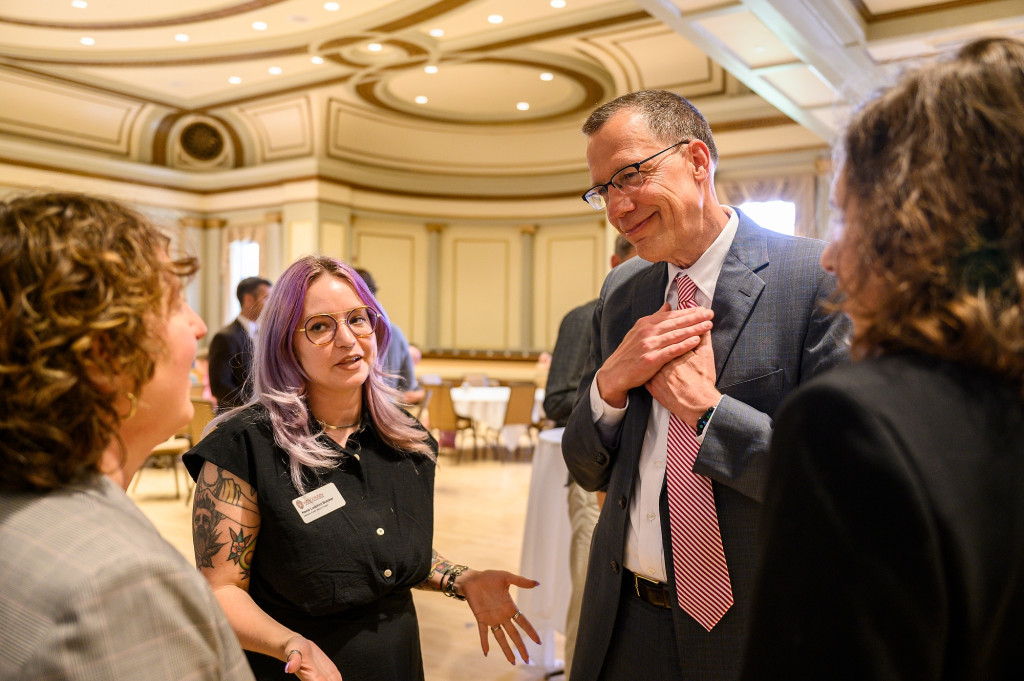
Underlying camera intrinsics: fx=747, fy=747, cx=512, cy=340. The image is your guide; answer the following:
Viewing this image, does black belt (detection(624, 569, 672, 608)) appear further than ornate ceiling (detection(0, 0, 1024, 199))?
No

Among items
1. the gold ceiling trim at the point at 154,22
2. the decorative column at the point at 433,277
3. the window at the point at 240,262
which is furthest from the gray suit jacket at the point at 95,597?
the decorative column at the point at 433,277

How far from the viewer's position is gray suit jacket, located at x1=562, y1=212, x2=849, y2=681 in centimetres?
127

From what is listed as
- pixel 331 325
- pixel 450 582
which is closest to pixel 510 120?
pixel 331 325

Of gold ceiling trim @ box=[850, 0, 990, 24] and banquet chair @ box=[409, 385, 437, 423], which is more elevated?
gold ceiling trim @ box=[850, 0, 990, 24]

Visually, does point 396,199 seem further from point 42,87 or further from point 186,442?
point 186,442

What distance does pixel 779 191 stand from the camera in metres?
8.66

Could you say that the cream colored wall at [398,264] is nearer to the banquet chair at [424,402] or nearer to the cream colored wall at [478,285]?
the cream colored wall at [478,285]

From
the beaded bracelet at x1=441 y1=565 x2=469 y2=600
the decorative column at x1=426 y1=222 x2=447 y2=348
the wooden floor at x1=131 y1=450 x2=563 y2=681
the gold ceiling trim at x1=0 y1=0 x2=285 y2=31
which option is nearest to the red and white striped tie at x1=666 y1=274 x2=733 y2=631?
the beaded bracelet at x1=441 y1=565 x2=469 y2=600

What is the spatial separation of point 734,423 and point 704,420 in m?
0.06

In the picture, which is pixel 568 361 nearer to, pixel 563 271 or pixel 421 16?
pixel 421 16

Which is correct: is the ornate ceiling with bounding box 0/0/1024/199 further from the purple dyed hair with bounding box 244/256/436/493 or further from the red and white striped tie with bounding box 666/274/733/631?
the red and white striped tie with bounding box 666/274/733/631

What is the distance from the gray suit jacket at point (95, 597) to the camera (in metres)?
0.70

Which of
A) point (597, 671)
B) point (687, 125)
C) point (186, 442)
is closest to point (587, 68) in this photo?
point (186, 442)

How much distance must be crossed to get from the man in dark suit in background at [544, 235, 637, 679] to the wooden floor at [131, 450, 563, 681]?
1.91ft
